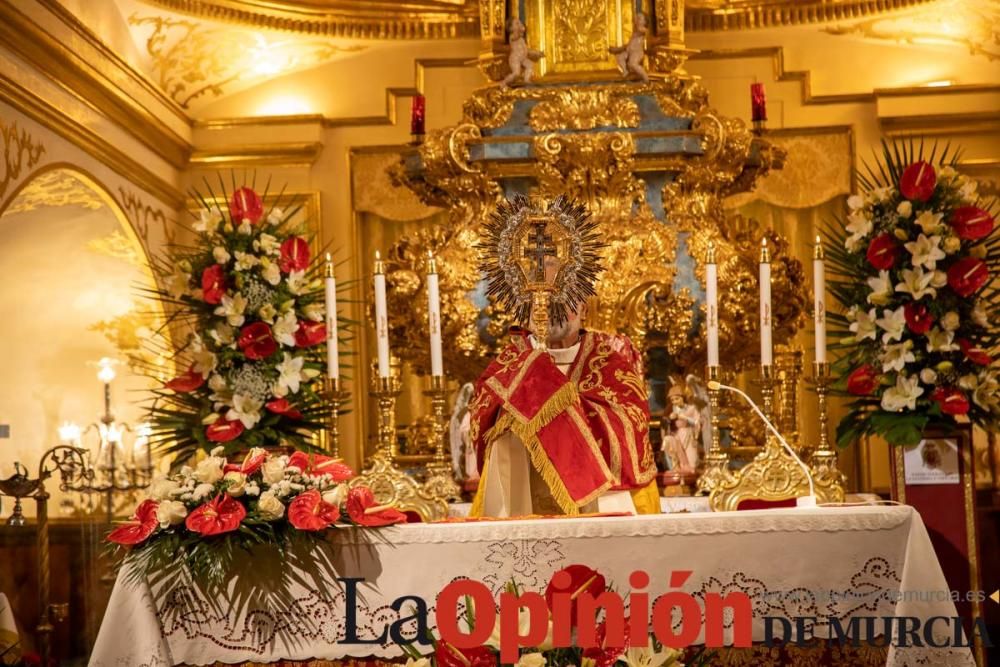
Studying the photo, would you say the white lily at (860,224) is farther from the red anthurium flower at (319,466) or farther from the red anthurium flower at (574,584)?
the red anthurium flower at (574,584)

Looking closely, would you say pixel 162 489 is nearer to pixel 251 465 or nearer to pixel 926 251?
pixel 251 465

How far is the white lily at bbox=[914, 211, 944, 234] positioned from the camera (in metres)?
6.19

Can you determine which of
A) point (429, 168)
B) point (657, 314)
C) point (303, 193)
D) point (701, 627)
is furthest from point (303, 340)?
point (303, 193)

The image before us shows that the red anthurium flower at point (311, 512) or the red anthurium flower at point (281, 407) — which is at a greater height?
the red anthurium flower at point (281, 407)

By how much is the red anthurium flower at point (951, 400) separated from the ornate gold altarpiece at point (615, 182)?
A: 63.6 inches

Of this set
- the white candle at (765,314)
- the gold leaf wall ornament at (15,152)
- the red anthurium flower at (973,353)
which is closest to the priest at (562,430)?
the white candle at (765,314)

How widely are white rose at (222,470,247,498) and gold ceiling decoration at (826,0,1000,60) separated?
21.6ft

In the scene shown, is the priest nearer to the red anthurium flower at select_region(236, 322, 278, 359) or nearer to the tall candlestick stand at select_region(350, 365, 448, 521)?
the tall candlestick stand at select_region(350, 365, 448, 521)

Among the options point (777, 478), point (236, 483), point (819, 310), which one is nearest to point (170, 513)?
point (236, 483)

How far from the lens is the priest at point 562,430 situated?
18.3 feet

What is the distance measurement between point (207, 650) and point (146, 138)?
5268 mm

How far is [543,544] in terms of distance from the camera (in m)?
4.83

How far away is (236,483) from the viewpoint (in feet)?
16.1

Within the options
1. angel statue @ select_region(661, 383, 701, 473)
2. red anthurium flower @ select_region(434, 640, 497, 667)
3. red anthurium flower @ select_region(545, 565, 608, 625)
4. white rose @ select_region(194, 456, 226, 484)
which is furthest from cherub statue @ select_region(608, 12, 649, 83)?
red anthurium flower @ select_region(434, 640, 497, 667)
